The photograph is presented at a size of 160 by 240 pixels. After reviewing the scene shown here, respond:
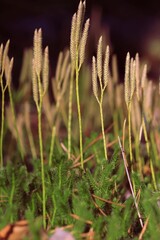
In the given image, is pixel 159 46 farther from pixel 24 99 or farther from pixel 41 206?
pixel 41 206

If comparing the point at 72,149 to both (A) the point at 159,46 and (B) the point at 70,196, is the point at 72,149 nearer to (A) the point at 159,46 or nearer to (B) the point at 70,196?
(B) the point at 70,196

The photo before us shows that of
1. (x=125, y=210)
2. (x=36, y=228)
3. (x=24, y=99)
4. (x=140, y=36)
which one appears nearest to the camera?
(x=36, y=228)

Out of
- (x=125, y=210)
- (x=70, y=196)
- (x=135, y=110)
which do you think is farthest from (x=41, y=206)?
(x=135, y=110)

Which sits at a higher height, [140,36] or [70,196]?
[140,36]

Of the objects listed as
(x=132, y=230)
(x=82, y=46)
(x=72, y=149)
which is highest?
(x=82, y=46)

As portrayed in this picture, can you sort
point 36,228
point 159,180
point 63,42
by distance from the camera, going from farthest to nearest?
point 63,42, point 159,180, point 36,228

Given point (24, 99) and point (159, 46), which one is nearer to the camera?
point (24, 99)

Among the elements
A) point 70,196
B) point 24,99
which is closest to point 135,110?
point 70,196
